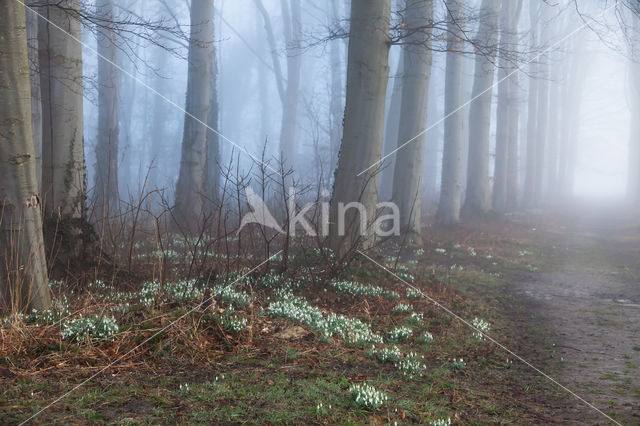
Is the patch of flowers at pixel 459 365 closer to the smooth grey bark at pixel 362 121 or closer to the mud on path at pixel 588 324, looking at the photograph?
the mud on path at pixel 588 324

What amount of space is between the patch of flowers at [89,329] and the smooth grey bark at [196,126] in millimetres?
10986

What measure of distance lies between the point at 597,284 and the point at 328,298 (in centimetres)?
687

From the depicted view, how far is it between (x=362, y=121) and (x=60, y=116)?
5000 mm

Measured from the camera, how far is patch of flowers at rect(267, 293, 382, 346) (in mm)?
6020

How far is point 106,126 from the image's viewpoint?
20.9 meters

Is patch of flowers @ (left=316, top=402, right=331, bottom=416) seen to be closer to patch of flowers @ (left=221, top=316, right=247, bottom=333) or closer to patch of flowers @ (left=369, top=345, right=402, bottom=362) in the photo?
patch of flowers @ (left=369, top=345, right=402, bottom=362)

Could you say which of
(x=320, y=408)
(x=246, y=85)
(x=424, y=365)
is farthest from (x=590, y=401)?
(x=246, y=85)

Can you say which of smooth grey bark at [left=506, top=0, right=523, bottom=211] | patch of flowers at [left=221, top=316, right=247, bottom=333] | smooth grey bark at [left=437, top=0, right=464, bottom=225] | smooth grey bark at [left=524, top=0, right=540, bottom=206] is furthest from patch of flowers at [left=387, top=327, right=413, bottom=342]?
smooth grey bark at [left=524, top=0, right=540, bottom=206]

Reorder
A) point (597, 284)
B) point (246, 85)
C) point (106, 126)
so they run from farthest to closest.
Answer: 1. point (246, 85)
2. point (106, 126)
3. point (597, 284)

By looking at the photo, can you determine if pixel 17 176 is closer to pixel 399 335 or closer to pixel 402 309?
pixel 399 335

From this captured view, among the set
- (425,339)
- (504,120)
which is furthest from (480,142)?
(425,339)

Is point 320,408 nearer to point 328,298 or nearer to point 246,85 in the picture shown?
point 328,298

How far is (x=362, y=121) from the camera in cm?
955

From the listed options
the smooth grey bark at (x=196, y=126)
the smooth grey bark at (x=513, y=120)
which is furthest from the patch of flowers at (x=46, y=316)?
the smooth grey bark at (x=513, y=120)
